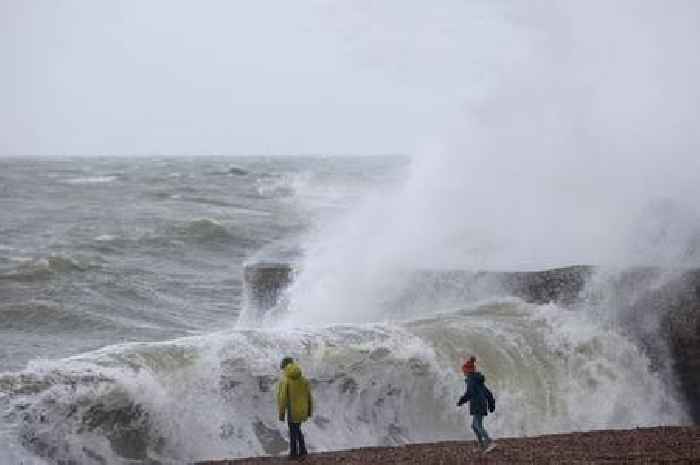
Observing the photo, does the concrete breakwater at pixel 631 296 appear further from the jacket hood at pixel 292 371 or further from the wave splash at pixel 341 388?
the jacket hood at pixel 292 371

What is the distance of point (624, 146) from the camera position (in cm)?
2075

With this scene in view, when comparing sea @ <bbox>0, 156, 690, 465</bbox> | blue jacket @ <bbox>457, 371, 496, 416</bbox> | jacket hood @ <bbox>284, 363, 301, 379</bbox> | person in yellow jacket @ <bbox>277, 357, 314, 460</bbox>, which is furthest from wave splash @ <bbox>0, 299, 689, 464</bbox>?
blue jacket @ <bbox>457, 371, 496, 416</bbox>

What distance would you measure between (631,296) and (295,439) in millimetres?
5799

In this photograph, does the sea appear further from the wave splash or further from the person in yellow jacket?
the person in yellow jacket

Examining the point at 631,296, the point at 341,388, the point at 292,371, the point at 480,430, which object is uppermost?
the point at 631,296

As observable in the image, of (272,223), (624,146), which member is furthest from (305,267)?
(272,223)

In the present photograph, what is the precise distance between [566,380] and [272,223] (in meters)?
25.5

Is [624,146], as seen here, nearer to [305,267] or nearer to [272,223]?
[305,267]

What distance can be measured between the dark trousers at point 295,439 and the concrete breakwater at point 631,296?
5.36 metres

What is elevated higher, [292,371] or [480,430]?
[292,371]

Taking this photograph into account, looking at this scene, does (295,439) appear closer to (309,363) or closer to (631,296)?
(309,363)

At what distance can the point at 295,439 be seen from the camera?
916cm

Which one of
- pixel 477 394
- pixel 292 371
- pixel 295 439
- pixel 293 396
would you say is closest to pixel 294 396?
pixel 293 396

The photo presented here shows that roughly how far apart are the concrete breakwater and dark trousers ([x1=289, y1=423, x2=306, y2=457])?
536cm
